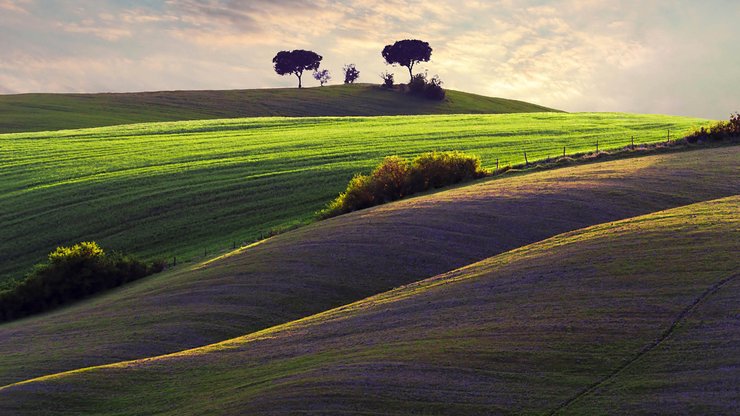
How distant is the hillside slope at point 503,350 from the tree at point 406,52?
144m

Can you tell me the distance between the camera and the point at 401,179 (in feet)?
158

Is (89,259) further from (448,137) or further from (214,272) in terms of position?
(448,137)

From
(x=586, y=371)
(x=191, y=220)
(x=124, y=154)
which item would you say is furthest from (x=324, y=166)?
(x=586, y=371)

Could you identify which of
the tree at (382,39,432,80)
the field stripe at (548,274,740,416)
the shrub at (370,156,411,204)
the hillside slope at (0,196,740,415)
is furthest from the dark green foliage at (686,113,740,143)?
the tree at (382,39,432,80)

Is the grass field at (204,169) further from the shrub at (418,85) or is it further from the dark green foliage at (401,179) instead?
the shrub at (418,85)

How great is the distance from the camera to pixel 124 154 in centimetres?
7194

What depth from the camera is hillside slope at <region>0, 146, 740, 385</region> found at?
2805cm

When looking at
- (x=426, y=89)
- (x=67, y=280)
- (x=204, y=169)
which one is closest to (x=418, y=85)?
(x=426, y=89)

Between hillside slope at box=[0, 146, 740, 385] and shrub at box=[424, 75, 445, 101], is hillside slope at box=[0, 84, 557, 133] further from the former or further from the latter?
hillside slope at box=[0, 146, 740, 385]

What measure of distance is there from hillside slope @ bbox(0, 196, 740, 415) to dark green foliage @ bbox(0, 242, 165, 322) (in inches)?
708

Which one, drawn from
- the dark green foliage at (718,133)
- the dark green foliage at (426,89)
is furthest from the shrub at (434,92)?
the dark green foliage at (718,133)

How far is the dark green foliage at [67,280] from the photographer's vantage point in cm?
4012

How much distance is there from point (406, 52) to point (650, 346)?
154731mm

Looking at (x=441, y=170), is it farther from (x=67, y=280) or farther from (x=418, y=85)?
(x=418, y=85)
